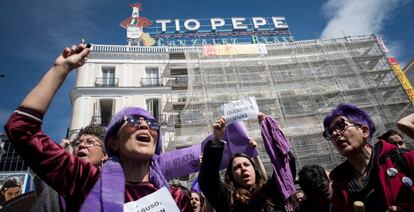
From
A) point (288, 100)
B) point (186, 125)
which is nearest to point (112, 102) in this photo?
point (186, 125)

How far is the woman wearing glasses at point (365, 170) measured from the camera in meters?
1.81

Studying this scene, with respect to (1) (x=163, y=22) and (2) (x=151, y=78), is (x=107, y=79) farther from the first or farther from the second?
(1) (x=163, y=22)

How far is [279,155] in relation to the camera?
10.5ft

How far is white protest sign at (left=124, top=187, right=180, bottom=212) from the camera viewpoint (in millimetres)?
1548

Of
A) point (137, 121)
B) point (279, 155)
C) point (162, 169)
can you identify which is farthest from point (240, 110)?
point (137, 121)

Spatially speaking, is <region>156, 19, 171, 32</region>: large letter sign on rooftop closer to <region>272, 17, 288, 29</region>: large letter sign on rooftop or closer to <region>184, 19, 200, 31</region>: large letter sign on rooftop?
<region>184, 19, 200, 31</region>: large letter sign on rooftop

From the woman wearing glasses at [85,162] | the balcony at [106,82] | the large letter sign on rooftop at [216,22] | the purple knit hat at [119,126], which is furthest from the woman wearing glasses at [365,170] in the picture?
the large letter sign on rooftop at [216,22]

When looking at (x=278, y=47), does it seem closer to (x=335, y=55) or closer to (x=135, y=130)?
(x=335, y=55)

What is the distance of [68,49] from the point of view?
1604mm

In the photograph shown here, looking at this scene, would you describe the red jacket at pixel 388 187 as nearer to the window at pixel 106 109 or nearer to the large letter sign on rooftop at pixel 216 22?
the window at pixel 106 109

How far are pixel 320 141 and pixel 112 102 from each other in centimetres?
1342

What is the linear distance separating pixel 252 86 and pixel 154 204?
1600cm

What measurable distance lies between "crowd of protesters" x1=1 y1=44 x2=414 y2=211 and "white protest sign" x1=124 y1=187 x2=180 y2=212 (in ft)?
0.10

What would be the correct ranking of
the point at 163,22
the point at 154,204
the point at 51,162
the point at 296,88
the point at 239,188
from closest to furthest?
1. the point at 51,162
2. the point at 154,204
3. the point at 239,188
4. the point at 296,88
5. the point at 163,22
